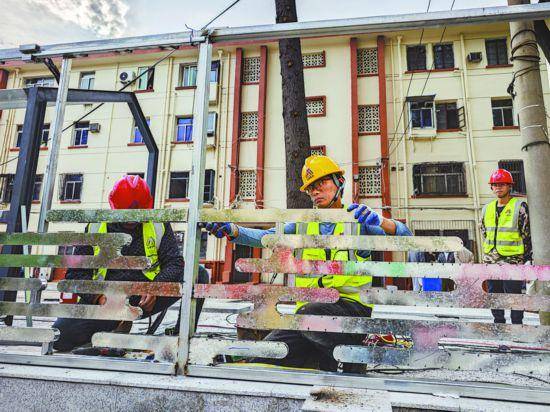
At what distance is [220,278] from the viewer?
623 inches

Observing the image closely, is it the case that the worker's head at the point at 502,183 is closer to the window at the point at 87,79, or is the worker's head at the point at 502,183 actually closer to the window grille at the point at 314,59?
the window grille at the point at 314,59

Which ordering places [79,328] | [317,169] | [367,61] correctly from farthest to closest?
[367,61]
[79,328]
[317,169]

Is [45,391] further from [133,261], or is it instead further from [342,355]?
[342,355]

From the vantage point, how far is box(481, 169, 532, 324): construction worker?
13.7 ft

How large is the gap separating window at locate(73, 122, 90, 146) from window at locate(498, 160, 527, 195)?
1975 cm

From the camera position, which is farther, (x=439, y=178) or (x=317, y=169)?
(x=439, y=178)

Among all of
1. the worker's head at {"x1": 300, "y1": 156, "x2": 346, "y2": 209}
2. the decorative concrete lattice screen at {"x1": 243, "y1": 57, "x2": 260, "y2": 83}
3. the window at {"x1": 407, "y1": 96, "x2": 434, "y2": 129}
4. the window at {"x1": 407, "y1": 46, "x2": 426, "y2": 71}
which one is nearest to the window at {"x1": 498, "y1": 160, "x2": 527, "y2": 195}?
the window at {"x1": 407, "y1": 96, "x2": 434, "y2": 129}

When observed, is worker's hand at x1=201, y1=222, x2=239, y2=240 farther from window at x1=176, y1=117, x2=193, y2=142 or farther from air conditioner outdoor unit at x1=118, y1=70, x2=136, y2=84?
air conditioner outdoor unit at x1=118, y1=70, x2=136, y2=84

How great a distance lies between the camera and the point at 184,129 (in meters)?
17.9

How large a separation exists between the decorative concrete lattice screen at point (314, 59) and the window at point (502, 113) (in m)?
7.90

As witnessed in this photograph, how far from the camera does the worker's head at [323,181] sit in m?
2.51

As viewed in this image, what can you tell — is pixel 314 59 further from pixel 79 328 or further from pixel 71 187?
pixel 79 328

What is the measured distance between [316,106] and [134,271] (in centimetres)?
1554

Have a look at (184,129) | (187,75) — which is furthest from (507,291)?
(187,75)
